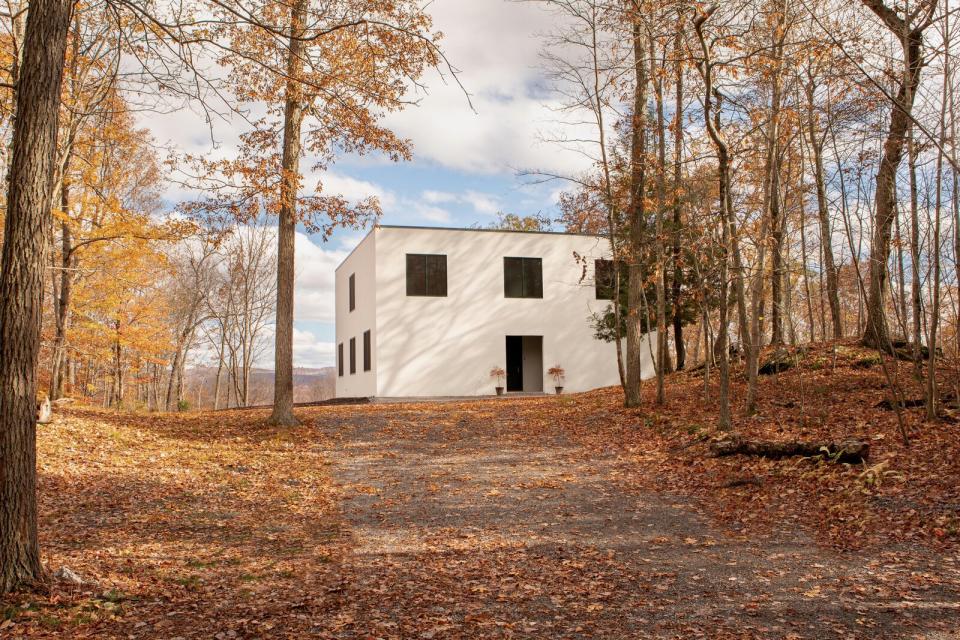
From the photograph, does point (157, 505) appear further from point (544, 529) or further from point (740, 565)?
point (740, 565)

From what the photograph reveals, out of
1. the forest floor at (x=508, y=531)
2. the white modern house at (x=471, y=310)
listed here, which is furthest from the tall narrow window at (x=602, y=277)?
the forest floor at (x=508, y=531)

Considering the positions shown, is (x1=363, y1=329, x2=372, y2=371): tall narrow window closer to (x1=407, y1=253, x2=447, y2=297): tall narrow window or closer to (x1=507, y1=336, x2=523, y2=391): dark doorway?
(x1=407, y1=253, x2=447, y2=297): tall narrow window

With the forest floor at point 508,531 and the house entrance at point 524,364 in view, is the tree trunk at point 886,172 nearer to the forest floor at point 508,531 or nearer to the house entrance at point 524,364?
the forest floor at point 508,531

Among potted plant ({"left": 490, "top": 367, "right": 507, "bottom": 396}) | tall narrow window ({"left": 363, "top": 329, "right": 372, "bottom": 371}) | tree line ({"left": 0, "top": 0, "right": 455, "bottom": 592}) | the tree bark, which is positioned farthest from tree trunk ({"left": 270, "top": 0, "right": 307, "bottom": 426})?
potted plant ({"left": 490, "top": 367, "right": 507, "bottom": 396})

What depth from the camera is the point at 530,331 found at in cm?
2216

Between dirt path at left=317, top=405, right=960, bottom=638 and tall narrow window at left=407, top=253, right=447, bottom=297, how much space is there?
1315 cm

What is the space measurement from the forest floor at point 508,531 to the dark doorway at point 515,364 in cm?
1220

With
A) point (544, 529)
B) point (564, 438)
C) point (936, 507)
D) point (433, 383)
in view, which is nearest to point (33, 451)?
point (544, 529)

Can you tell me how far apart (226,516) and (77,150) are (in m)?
11.3

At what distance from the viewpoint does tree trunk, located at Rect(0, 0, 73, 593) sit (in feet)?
13.8

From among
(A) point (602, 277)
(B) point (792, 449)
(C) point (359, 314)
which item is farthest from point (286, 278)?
(A) point (602, 277)

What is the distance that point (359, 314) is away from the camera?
23094mm

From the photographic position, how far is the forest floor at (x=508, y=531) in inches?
163

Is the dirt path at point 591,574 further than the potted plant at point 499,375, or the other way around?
the potted plant at point 499,375
